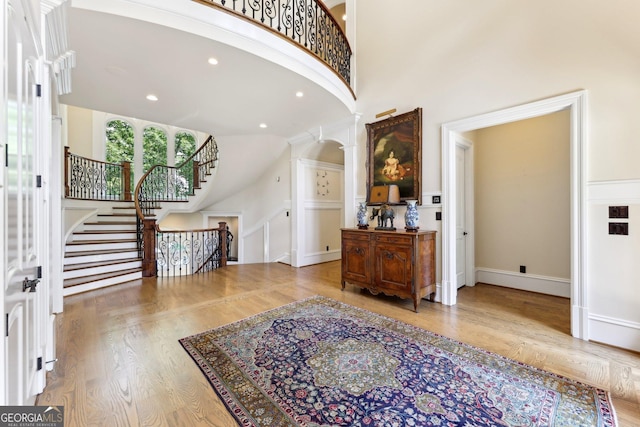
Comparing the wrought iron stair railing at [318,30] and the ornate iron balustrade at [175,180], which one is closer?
the wrought iron stair railing at [318,30]

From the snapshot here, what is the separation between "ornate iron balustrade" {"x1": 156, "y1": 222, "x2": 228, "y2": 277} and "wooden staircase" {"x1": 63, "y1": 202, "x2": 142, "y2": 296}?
44cm

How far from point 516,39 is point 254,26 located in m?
2.87

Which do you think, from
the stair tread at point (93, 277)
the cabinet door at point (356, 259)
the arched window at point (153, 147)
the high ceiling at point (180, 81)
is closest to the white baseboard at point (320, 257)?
the cabinet door at point (356, 259)

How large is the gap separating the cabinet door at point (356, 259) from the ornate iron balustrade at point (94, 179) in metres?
6.29

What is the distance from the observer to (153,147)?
8.56 meters

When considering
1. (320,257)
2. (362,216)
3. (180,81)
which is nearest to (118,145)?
(180,81)

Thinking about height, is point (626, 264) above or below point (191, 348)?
above

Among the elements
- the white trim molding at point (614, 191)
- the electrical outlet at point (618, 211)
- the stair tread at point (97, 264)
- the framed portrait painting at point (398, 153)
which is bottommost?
the stair tread at point (97, 264)

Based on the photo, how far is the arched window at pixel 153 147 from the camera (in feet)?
27.5

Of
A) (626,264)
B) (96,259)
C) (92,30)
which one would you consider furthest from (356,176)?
(96,259)

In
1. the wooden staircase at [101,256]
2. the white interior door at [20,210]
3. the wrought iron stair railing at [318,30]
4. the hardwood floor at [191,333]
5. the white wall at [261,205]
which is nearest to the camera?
the white interior door at [20,210]

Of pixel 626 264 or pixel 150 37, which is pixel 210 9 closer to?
pixel 150 37

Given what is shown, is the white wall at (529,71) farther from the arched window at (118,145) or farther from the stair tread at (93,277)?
the arched window at (118,145)

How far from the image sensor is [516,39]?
3.01 meters
